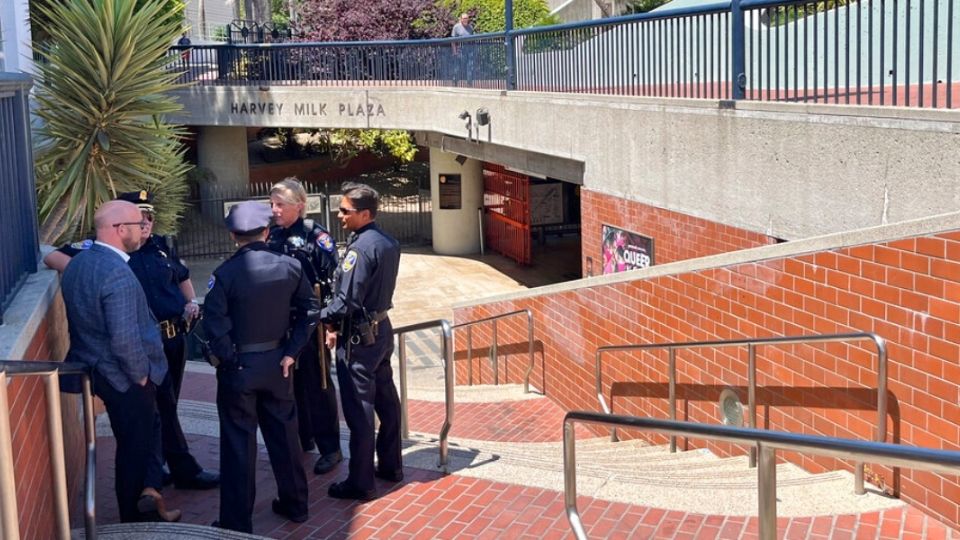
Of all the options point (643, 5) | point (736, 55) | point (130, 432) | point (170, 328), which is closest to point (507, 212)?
point (643, 5)

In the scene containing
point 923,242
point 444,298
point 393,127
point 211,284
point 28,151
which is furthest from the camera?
point 393,127

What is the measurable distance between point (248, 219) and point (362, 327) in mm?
860

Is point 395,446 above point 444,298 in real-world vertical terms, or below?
above

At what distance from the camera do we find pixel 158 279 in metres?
5.52

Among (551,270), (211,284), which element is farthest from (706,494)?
(551,270)

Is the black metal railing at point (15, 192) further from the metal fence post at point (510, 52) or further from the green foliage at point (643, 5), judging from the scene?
the green foliage at point (643, 5)

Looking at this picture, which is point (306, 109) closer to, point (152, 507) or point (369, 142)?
point (369, 142)

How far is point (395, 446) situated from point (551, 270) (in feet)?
48.1

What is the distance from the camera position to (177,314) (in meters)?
5.55

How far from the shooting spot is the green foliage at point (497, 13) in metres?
25.6

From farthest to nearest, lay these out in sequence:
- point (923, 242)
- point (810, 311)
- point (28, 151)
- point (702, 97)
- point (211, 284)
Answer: point (702, 97) → point (810, 311) → point (28, 151) → point (923, 242) → point (211, 284)

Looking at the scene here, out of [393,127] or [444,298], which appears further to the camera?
[393,127]

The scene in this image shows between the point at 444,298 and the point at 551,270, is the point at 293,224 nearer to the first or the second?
the point at 444,298

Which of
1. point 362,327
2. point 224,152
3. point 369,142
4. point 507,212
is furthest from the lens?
point 369,142
